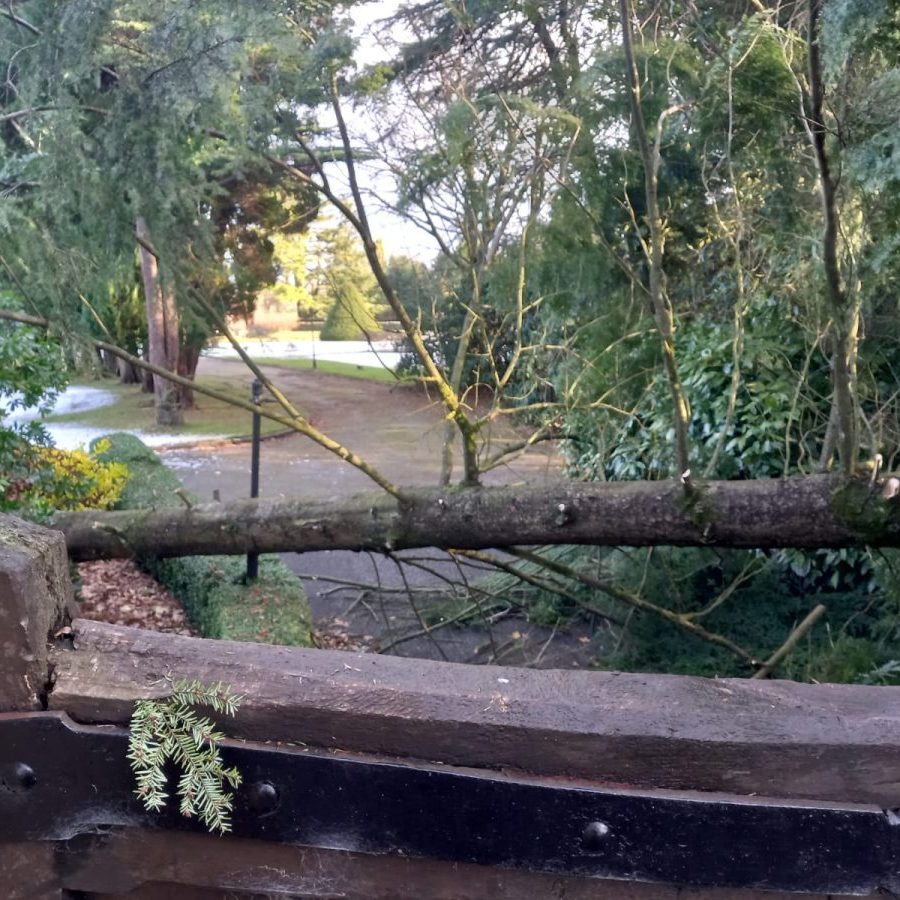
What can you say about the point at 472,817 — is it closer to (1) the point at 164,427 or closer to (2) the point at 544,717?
(2) the point at 544,717

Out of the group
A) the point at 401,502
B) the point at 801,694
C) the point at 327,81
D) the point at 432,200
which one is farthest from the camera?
the point at 432,200

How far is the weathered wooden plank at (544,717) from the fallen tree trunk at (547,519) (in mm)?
1902

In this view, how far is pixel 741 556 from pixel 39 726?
4482 millimetres

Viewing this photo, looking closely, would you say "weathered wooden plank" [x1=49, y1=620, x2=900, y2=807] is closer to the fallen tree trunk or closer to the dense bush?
the fallen tree trunk

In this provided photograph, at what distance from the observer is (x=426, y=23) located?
5.83 metres

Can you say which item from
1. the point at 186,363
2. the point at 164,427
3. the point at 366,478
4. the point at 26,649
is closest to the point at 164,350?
the point at 186,363

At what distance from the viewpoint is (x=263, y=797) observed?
4.76ft

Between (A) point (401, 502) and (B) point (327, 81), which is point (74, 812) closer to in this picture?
(A) point (401, 502)

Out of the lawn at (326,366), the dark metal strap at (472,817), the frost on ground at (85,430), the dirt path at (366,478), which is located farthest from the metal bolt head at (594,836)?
the lawn at (326,366)

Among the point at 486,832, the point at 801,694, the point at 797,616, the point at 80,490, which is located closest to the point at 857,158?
the point at 801,694

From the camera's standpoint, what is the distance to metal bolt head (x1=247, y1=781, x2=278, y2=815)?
1450mm

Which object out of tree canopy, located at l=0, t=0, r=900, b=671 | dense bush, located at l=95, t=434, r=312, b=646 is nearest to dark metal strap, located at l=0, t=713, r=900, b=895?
tree canopy, located at l=0, t=0, r=900, b=671

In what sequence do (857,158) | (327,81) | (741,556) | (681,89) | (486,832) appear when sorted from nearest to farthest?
(486,832) < (857,158) < (327,81) < (681,89) < (741,556)

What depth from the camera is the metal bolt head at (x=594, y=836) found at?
1.38 metres
